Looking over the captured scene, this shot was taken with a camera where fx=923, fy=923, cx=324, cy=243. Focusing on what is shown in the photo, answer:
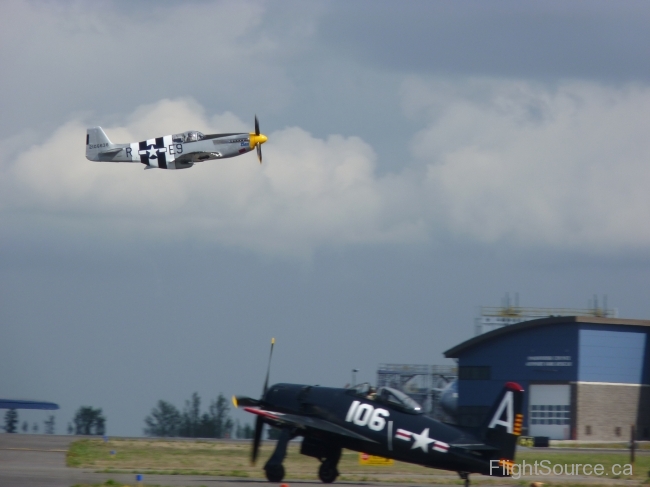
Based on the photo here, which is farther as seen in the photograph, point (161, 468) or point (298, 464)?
point (298, 464)

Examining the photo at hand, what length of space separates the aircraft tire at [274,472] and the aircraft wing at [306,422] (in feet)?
3.74

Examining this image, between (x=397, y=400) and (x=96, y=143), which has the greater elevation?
(x=96, y=143)

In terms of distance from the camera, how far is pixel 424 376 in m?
81.5

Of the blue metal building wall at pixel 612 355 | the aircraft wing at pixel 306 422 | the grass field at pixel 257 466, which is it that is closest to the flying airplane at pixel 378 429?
the aircraft wing at pixel 306 422

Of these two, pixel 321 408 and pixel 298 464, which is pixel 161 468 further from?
pixel 321 408

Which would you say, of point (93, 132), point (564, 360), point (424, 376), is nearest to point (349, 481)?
point (93, 132)

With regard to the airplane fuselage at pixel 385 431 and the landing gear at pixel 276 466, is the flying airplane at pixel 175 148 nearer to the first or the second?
the airplane fuselage at pixel 385 431

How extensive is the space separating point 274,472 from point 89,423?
3745 centimetres

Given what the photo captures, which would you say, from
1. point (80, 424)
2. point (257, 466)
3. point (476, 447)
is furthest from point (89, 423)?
point (476, 447)

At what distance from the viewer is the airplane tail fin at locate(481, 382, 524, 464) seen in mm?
21625

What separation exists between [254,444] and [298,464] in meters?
6.92

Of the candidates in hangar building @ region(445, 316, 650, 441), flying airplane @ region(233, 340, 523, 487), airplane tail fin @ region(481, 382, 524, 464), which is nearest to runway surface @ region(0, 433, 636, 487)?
flying airplane @ region(233, 340, 523, 487)

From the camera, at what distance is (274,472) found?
23.7m

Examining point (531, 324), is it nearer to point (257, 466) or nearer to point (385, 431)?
point (257, 466)
